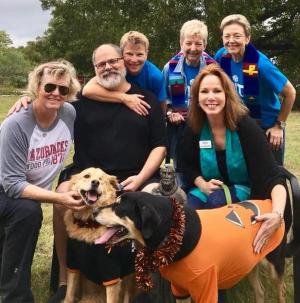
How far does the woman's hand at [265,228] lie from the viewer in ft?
10.2

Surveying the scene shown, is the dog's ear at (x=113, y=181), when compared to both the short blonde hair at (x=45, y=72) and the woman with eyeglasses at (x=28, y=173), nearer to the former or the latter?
the woman with eyeglasses at (x=28, y=173)

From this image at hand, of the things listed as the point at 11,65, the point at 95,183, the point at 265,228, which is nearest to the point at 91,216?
the point at 95,183

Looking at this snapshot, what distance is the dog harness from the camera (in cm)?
286

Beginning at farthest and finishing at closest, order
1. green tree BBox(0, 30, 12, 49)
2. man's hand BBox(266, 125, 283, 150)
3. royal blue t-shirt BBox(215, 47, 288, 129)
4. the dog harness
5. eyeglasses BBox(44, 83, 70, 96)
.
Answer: green tree BBox(0, 30, 12, 49)
man's hand BBox(266, 125, 283, 150)
royal blue t-shirt BBox(215, 47, 288, 129)
eyeglasses BBox(44, 83, 70, 96)
the dog harness

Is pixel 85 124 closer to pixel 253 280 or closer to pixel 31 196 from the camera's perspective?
pixel 31 196

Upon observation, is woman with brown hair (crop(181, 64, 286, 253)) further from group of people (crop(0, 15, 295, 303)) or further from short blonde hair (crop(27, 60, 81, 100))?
short blonde hair (crop(27, 60, 81, 100))

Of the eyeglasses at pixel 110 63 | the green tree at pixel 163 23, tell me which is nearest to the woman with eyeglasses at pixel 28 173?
the eyeglasses at pixel 110 63

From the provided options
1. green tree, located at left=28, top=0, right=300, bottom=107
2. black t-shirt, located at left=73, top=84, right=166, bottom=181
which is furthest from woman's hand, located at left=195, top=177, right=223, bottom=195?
green tree, located at left=28, top=0, right=300, bottom=107

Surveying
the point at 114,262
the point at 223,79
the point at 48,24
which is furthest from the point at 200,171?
the point at 48,24

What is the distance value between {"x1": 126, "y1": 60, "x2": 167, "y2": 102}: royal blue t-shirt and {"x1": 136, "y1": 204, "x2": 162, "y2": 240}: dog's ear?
2005mm

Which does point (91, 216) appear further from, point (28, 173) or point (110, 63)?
point (110, 63)

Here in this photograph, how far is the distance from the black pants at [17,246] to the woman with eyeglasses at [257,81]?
7.54ft

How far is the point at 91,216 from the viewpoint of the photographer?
3.60 metres

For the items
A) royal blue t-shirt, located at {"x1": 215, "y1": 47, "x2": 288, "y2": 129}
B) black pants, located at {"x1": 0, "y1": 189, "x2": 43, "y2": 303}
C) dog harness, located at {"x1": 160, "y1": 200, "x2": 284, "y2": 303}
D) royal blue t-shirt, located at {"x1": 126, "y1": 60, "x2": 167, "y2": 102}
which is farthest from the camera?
royal blue t-shirt, located at {"x1": 126, "y1": 60, "x2": 167, "y2": 102}
